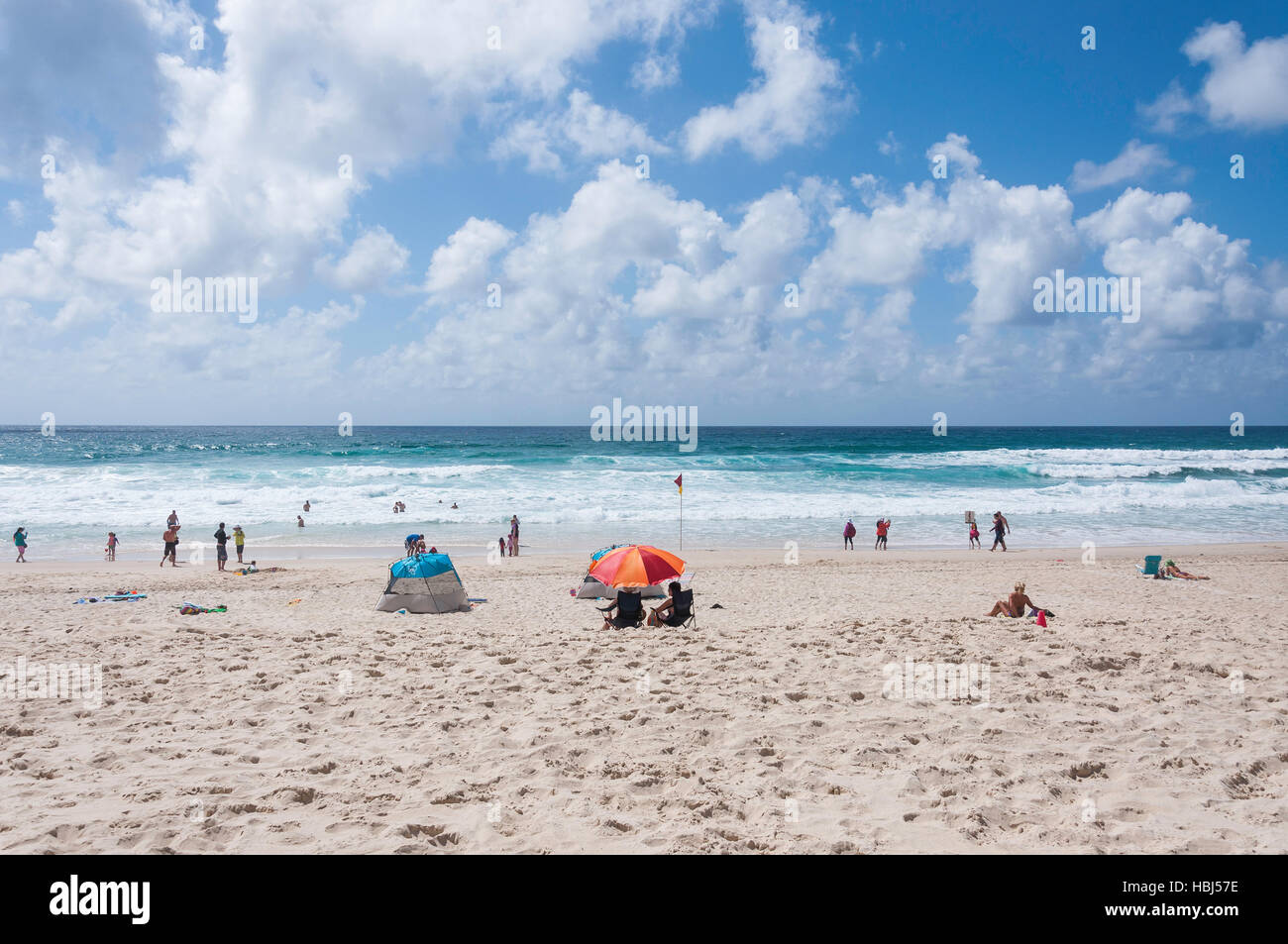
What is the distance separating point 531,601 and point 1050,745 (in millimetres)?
9437

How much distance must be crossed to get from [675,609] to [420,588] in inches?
171

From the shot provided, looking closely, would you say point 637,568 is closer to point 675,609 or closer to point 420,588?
point 675,609

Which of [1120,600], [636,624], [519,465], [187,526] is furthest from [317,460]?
[1120,600]

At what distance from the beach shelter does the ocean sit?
10428 mm

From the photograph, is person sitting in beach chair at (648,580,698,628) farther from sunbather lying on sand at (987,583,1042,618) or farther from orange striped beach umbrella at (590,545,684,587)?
sunbather lying on sand at (987,583,1042,618)

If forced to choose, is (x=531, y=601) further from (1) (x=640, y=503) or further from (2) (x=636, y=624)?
(1) (x=640, y=503)

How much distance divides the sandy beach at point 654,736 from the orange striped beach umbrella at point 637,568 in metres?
1.22

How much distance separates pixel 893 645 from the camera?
8.19m

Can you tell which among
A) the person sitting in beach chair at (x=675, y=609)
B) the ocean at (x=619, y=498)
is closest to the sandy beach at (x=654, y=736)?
the person sitting in beach chair at (x=675, y=609)

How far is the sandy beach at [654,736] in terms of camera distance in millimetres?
4133

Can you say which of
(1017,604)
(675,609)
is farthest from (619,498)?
(1017,604)

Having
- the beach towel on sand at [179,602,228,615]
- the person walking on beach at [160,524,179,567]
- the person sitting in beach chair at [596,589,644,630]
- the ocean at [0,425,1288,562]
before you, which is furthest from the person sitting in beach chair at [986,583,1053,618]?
the person walking on beach at [160,524,179,567]

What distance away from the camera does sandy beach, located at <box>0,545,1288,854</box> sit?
4.13 meters
